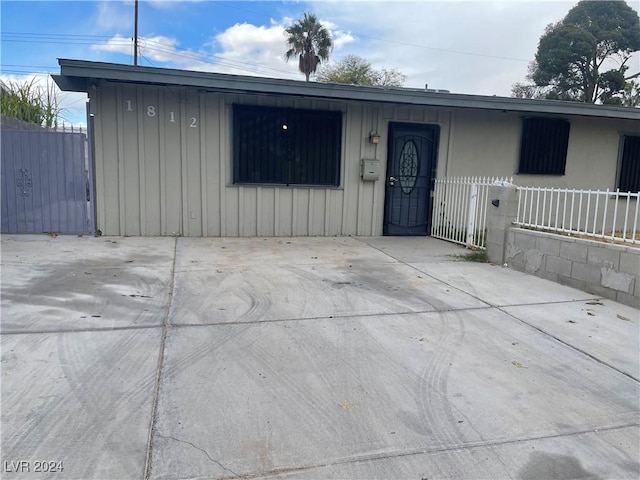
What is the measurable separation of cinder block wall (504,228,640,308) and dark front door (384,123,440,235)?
9.69 feet

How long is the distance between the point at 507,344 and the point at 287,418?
2.04 metres

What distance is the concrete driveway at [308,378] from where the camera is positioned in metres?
2.14

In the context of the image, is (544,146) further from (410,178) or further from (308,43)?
(308,43)

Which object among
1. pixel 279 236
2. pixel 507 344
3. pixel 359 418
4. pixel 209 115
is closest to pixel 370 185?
pixel 279 236

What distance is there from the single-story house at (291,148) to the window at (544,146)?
0.08ft

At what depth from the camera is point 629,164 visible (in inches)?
425

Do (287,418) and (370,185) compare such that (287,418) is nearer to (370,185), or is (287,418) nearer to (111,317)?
(111,317)

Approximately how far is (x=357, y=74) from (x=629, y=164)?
24582 mm

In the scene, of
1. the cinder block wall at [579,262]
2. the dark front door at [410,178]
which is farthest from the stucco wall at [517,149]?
the cinder block wall at [579,262]

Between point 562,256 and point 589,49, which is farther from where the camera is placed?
point 589,49

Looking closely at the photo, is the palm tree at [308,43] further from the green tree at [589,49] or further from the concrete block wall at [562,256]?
the concrete block wall at [562,256]

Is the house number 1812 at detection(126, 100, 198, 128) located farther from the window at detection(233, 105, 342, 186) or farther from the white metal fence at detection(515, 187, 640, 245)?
the white metal fence at detection(515, 187, 640, 245)

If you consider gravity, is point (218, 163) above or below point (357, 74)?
below

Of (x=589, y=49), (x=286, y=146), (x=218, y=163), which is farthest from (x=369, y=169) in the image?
(x=589, y=49)
